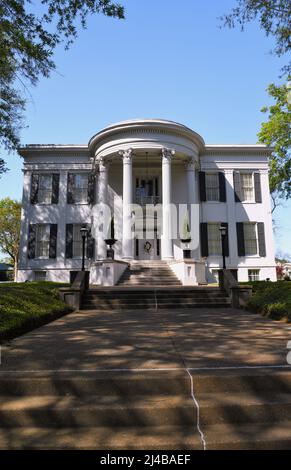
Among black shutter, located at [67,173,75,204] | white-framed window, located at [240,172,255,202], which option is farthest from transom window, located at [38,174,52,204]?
white-framed window, located at [240,172,255,202]

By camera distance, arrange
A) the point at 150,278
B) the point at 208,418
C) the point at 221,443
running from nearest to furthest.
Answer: the point at 221,443 → the point at 208,418 → the point at 150,278

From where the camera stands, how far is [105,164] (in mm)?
19594

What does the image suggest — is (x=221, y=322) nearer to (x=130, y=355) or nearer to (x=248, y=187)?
(x=130, y=355)

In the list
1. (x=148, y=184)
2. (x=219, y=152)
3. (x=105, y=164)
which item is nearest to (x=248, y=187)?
(x=219, y=152)

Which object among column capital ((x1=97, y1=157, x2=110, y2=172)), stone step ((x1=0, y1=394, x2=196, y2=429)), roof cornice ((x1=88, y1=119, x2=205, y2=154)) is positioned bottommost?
stone step ((x1=0, y1=394, x2=196, y2=429))

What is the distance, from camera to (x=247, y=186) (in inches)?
864

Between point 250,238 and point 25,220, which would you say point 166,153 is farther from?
point 25,220

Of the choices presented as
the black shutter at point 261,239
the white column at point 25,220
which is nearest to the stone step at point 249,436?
the black shutter at point 261,239

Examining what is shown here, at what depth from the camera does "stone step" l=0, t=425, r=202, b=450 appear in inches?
91.9

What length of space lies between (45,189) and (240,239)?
14.7 metres

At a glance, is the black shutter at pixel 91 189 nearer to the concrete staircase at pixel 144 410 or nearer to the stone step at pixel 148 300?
the stone step at pixel 148 300

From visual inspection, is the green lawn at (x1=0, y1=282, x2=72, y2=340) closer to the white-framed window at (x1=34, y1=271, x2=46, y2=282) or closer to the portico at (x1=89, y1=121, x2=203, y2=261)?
the portico at (x1=89, y1=121, x2=203, y2=261)

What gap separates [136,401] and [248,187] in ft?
69.5

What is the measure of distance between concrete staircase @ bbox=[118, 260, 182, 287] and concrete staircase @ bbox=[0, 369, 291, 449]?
37.8 ft
